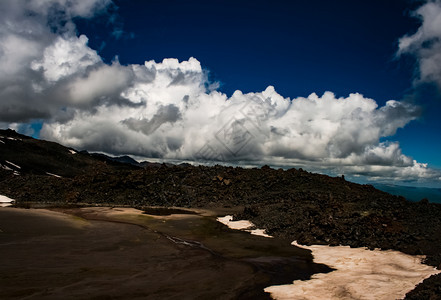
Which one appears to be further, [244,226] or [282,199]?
[282,199]

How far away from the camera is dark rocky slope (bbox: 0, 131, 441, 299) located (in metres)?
17.9

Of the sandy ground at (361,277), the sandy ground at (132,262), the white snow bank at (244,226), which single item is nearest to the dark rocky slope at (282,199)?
the white snow bank at (244,226)

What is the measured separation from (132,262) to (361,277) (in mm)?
9498

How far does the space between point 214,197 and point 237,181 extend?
20.5 feet

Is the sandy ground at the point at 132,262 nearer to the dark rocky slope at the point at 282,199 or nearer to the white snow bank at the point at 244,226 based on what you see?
the white snow bank at the point at 244,226

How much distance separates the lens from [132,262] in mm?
12203

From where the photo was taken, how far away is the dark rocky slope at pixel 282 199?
17.9 m

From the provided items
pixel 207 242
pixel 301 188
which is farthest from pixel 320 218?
pixel 301 188

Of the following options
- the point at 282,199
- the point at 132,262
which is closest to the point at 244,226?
the point at 282,199

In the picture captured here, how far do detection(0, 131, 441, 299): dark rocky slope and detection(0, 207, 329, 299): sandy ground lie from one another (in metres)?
4.25

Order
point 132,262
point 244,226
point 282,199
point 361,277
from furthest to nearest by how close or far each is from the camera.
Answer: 1. point 282,199
2. point 244,226
3. point 132,262
4. point 361,277

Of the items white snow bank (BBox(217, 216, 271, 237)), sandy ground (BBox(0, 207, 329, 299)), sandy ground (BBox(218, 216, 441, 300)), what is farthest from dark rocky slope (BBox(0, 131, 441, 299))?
sandy ground (BBox(0, 207, 329, 299))

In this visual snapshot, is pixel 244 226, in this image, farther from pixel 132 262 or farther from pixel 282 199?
pixel 132 262

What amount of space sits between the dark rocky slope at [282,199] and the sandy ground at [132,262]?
4250mm
